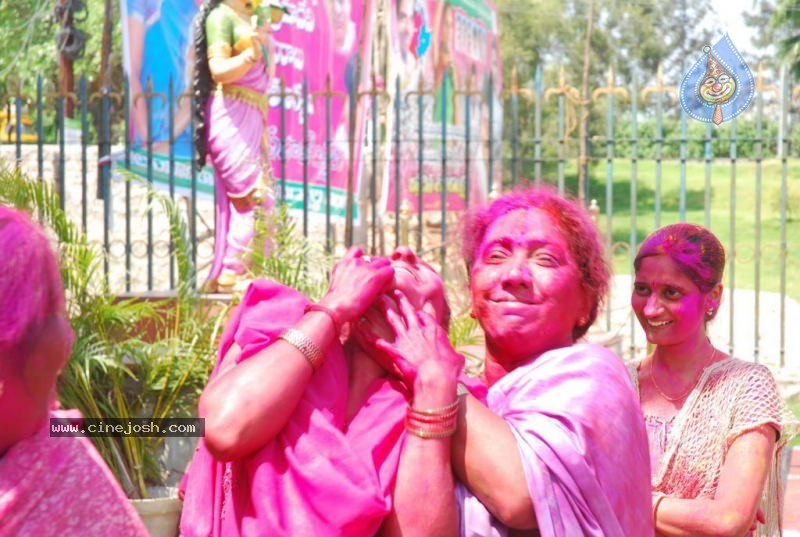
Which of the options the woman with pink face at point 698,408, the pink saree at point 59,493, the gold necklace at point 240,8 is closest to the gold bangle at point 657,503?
the woman with pink face at point 698,408

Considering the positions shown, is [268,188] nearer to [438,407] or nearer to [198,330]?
[198,330]

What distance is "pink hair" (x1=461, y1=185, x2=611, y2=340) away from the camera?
218 cm

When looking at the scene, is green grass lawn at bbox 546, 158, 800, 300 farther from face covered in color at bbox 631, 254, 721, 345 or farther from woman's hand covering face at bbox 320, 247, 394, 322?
woman's hand covering face at bbox 320, 247, 394, 322

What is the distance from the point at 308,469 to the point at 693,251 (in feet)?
4.62

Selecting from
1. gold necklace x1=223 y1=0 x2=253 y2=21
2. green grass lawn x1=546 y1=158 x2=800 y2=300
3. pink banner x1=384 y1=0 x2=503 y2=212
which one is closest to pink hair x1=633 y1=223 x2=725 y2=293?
gold necklace x1=223 y1=0 x2=253 y2=21

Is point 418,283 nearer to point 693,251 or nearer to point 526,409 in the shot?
point 526,409

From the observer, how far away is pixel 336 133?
13234 millimetres

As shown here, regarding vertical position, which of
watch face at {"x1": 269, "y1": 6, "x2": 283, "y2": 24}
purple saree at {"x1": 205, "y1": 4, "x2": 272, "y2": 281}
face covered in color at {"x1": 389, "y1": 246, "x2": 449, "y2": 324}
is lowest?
face covered in color at {"x1": 389, "y1": 246, "x2": 449, "y2": 324}

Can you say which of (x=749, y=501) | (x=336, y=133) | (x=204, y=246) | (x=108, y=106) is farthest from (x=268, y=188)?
(x=336, y=133)

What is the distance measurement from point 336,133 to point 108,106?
6222 mm

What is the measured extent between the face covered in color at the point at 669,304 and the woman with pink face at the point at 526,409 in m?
0.65

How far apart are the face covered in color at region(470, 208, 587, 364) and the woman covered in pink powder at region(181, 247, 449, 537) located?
0.50ft

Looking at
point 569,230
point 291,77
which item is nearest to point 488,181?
point 291,77

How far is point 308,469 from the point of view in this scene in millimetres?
1818
